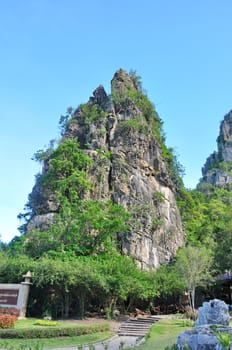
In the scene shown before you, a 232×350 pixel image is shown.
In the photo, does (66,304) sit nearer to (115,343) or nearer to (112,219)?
(115,343)

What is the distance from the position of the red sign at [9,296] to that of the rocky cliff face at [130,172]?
10413 mm

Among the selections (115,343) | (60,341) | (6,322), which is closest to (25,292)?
(6,322)

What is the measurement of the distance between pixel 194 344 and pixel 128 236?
68.6ft

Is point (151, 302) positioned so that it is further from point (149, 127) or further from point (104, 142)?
point (149, 127)

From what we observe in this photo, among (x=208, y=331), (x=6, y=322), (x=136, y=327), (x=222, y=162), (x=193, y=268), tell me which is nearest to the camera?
(x=208, y=331)

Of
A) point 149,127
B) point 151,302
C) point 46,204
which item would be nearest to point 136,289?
point 151,302

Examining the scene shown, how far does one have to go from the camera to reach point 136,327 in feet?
58.3

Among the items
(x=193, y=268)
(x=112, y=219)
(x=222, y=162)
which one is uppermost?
(x=222, y=162)

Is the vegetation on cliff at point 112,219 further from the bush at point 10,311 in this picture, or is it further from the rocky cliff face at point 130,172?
the bush at point 10,311

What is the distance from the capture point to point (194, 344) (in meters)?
7.92

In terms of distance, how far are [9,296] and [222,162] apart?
48.5 meters

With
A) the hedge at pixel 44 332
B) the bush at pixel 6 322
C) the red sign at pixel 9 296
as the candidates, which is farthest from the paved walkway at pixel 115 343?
the red sign at pixel 9 296

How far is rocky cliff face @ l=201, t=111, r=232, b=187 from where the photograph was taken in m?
54.9

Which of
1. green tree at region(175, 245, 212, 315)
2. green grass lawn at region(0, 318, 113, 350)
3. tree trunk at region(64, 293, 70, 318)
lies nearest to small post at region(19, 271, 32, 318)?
tree trunk at region(64, 293, 70, 318)
